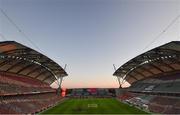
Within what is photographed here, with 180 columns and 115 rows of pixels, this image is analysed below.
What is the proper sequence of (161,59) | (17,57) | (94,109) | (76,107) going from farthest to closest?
(76,107)
(161,59)
(94,109)
(17,57)

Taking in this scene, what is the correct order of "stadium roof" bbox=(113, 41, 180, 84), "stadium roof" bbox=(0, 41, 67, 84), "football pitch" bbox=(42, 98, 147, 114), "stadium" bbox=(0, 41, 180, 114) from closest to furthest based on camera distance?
"stadium roof" bbox=(0, 41, 67, 84) < "stadium" bbox=(0, 41, 180, 114) < "stadium roof" bbox=(113, 41, 180, 84) < "football pitch" bbox=(42, 98, 147, 114)

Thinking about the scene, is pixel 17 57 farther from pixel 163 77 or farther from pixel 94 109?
pixel 163 77

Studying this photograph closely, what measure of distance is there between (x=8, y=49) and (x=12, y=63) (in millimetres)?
13576

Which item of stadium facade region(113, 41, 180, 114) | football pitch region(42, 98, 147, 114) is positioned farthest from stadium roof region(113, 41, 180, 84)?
football pitch region(42, 98, 147, 114)

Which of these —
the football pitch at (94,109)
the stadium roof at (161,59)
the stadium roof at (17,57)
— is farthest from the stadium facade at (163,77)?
the stadium roof at (17,57)

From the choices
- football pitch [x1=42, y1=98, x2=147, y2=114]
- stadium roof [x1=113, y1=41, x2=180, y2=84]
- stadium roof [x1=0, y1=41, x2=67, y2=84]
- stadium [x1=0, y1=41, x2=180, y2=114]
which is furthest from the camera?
football pitch [x1=42, y1=98, x2=147, y2=114]

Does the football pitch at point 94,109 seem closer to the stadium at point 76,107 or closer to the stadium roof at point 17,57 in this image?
the stadium at point 76,107

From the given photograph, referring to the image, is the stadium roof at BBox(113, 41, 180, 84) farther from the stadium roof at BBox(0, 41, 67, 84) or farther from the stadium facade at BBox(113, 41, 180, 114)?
the stadium roof at BBox(0, 41, 67, 84)

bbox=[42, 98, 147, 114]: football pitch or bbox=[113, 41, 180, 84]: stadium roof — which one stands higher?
bbox=[113, 41, 180, 84]: stadium roof

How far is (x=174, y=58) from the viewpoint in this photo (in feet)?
181

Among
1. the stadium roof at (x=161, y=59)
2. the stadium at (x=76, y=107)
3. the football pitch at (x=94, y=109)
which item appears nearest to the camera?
the stadium at (x=76, y=107)

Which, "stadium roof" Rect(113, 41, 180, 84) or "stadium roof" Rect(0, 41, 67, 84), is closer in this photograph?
"stadium roof" Rect(0, 41, 67, 84)

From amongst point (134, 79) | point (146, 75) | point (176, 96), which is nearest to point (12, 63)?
point (176, 96)

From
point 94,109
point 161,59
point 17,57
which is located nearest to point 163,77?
point 161,59
